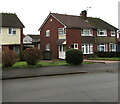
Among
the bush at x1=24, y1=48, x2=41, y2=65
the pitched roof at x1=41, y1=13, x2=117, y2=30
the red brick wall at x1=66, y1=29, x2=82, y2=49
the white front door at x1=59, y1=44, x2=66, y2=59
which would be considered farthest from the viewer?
the pitched roof at x1=41, y1=13, x2=117, y2=30

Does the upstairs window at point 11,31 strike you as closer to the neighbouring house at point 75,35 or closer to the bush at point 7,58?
the neighbouring house at point 75,35

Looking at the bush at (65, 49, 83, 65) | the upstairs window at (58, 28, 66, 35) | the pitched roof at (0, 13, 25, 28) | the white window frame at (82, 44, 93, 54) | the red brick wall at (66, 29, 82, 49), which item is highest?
the pitched roof at (0, 13, 25, 28)

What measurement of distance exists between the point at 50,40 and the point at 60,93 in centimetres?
2923

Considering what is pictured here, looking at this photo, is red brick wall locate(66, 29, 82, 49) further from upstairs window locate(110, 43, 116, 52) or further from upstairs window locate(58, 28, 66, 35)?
upstairs window locate(110, 43, 116, 52)

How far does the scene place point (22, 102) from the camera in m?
6.89

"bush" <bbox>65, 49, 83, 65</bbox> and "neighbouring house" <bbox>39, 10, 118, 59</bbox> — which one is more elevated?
"neighbouring house" <bbox>39, 10, 118, 59</bbox>

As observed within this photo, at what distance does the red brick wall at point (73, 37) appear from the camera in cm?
3284

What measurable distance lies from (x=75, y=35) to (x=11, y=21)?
10581 mm

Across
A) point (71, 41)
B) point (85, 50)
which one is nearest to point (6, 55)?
point (71, 41)

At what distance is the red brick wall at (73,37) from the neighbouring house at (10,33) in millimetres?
7600

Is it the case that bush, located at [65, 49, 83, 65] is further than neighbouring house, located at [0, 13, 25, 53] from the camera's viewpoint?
No

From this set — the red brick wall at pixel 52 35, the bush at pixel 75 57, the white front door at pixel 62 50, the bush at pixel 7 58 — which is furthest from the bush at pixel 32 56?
the red brick wall at pixel 52 35

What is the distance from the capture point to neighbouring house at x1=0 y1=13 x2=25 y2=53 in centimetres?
3077

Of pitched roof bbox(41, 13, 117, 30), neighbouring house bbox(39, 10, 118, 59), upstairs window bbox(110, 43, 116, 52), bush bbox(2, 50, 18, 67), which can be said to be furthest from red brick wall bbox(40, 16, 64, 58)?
bush bbox(2, 50, 18, 67)
